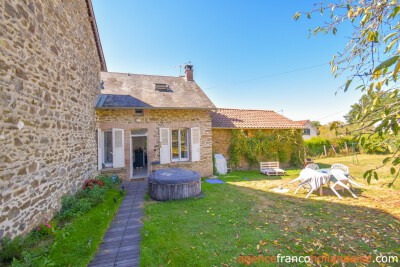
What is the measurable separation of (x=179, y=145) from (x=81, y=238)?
6.46m

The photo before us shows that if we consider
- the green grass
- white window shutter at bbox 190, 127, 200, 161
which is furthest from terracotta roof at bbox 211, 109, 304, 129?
the green grass

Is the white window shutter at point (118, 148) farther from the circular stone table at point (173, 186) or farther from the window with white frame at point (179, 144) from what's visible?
the circular stone table at point (173, 186)

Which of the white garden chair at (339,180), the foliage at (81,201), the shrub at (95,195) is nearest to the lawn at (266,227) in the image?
the white garden chair at (339,180)

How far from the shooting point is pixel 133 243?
4.04 m

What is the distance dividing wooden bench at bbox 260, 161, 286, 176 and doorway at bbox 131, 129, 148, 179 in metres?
6.92

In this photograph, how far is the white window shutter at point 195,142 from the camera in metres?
9.87

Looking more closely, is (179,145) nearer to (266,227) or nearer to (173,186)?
(173,186)

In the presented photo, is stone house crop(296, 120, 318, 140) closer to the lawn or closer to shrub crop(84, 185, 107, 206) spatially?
the lawn

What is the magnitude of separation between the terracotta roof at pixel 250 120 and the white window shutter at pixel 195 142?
6.71 feet

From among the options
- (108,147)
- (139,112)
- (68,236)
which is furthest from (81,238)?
(139,112)

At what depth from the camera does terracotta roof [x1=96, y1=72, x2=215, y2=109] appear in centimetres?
906

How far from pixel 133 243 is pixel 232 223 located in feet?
8.05

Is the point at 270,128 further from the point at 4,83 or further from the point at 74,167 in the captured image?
the point at 4,83

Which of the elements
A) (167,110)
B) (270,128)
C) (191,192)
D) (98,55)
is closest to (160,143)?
(167,110)
